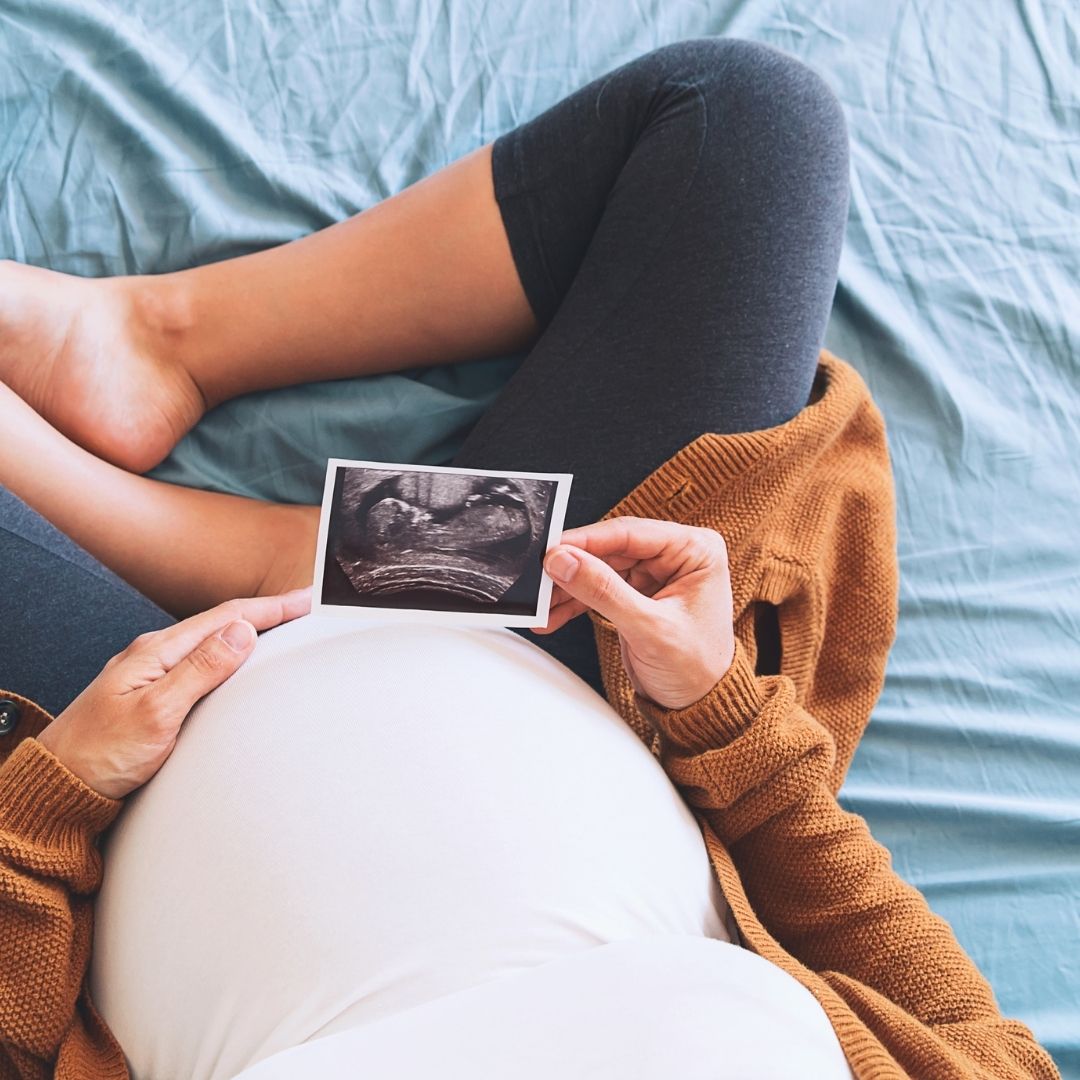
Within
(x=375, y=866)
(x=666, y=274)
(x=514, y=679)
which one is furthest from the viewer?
(x=666, y=274)

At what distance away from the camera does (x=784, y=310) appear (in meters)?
0.99

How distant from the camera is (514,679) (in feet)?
2.68

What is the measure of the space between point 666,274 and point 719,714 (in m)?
A: 0.43

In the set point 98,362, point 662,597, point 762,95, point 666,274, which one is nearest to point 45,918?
point 662,597

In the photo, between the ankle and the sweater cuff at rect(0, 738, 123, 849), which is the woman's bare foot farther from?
the sweater cuff at rect(0, 738, 123, 849)

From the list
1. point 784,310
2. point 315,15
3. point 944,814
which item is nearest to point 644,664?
point 784,310

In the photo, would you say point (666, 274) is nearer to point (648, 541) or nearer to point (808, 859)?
point (648, 541)

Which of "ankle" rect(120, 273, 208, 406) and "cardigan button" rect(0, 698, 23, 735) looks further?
"ankle" rect(120, 273, 208, 406)

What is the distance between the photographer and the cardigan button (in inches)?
32.1

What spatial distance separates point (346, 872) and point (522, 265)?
66 cm

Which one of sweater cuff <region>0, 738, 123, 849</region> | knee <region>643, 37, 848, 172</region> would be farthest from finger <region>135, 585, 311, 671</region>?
knee <region>643, 37, 848, 172</region>

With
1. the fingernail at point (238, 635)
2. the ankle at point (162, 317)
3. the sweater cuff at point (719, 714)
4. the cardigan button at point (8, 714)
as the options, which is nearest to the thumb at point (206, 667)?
the fingernail at point (238, 635)

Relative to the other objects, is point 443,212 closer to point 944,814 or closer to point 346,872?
point 346,872

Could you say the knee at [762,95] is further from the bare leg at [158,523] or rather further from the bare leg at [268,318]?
the bare leg at [158,523]
